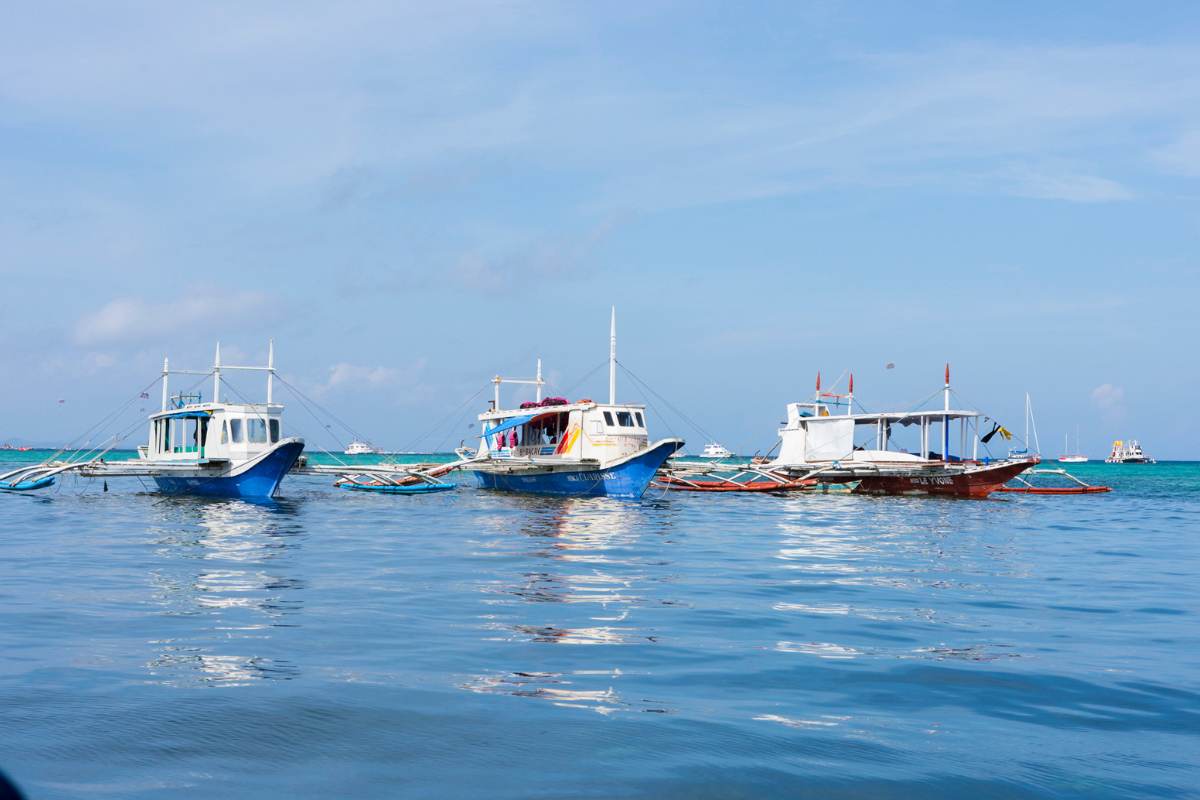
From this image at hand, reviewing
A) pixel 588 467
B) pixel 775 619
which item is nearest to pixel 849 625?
pixel 775 619

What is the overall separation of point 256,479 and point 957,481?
110 feet

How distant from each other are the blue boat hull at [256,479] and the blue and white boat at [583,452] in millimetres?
9844

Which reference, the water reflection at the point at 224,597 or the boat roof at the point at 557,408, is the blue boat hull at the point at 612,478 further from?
the water reflection at the point at 224,597

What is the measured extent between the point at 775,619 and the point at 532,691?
5374 mm

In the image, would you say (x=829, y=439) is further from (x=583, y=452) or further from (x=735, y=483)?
(x=583, y=452)

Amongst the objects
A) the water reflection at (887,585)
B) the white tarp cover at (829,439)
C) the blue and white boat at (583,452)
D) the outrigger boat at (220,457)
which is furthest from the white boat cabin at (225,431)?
the white tarp cover at (829,439)

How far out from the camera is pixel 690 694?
9492 mm

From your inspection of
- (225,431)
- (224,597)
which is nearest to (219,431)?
(225,431)

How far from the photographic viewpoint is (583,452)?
Answer: 45.1 meters

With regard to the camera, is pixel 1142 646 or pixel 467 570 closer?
pixel 1142 646

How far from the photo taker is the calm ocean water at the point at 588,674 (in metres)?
7.33

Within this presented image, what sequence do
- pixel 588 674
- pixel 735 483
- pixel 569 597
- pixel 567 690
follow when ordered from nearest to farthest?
1. pixel 567 690
2. pixel 588 674
3. pixel 569 597
4. pixel 735 483

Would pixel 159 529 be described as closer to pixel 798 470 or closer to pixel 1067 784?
pixel 1067 784

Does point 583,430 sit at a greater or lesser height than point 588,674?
greater
